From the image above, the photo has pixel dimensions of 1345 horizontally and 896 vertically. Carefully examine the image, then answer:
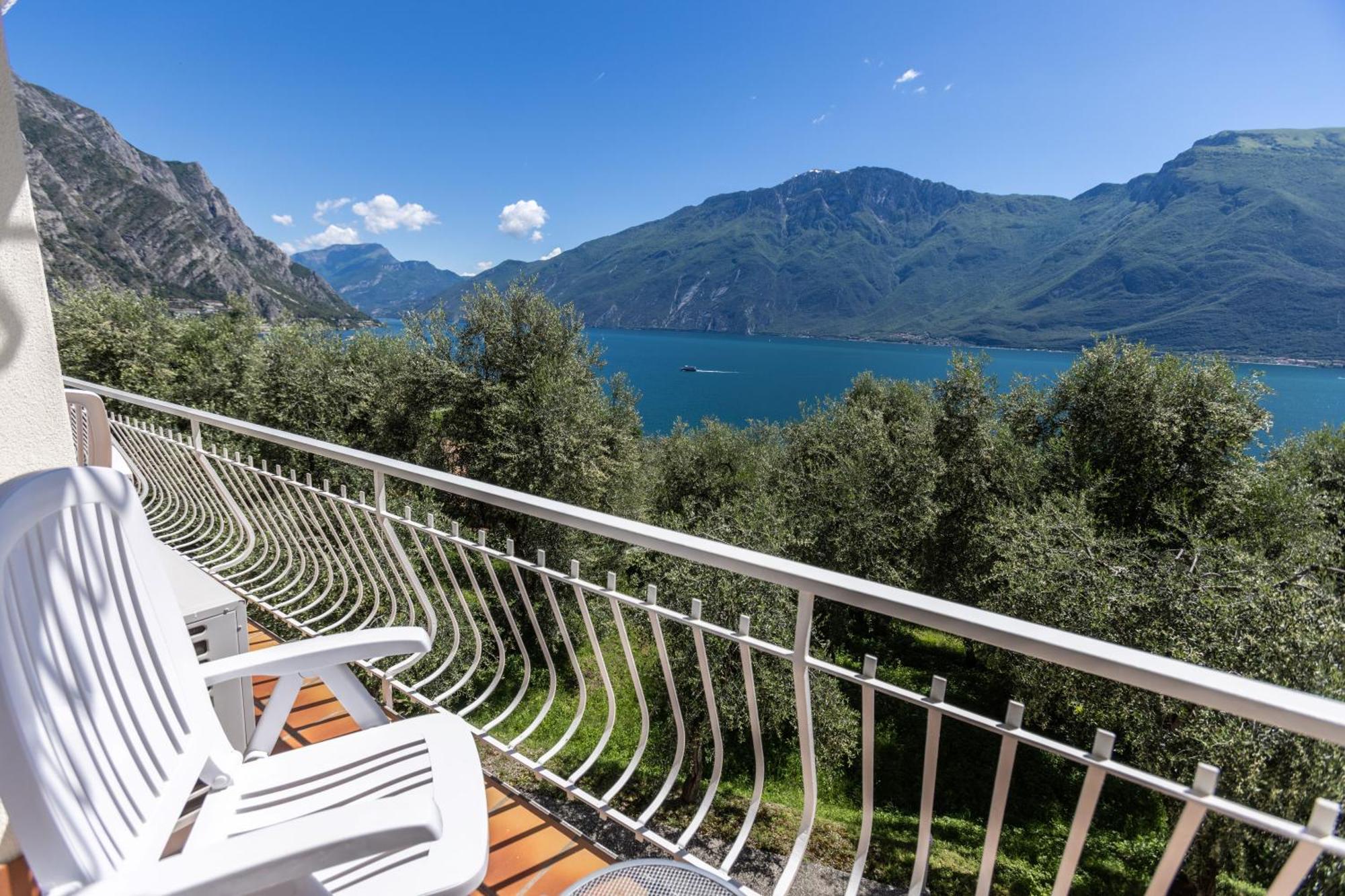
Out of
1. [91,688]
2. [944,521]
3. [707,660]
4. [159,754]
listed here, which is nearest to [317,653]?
[159,754]

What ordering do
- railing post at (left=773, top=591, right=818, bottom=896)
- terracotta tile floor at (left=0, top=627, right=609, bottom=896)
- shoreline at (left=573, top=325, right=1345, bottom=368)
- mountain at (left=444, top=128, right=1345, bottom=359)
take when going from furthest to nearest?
mountain at (left=444, top=128, right=1345, bottom=359) → shoreline at (left=573, top=325, right=1345, bottom=368) → terracotta tile floor at (left=0, top=627, right=609, bottom=896) → railing post at (left=773, top=591, right=818, bottom=896)

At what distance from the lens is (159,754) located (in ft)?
3.89

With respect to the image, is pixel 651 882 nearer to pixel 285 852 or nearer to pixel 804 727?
pixel 804 727

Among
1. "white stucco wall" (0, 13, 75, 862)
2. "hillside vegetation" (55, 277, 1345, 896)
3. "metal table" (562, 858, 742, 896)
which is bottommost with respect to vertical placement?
"hillside vegetation" (55, 277, 1345, 896)

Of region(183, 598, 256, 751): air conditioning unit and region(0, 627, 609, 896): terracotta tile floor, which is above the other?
region(183, 598, 256, 751): air conditioning unit

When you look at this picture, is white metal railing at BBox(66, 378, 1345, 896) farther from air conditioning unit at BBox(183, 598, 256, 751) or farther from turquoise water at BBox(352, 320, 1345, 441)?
turquoise water at BBox(352, 320, 1345, 441)

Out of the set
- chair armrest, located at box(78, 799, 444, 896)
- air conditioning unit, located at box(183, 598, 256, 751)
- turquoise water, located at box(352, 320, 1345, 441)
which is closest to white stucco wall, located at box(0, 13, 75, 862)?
air conditioning unit, located at box(183, 598, 256, 751)

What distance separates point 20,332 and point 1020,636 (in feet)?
9.22

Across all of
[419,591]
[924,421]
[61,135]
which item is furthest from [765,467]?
[61,135]

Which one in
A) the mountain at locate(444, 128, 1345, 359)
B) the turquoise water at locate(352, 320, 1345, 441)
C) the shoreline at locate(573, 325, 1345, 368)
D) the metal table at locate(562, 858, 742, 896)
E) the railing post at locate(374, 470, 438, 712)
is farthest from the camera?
the mountain at locate(444, 128, 1345, 359)

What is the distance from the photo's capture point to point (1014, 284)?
186 m

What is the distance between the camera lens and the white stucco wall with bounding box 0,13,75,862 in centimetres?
179

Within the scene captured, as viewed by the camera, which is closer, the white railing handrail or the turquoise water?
the white railing handrail

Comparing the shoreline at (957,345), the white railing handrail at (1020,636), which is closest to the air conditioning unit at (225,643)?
the white railing handrail at (1020,636)
